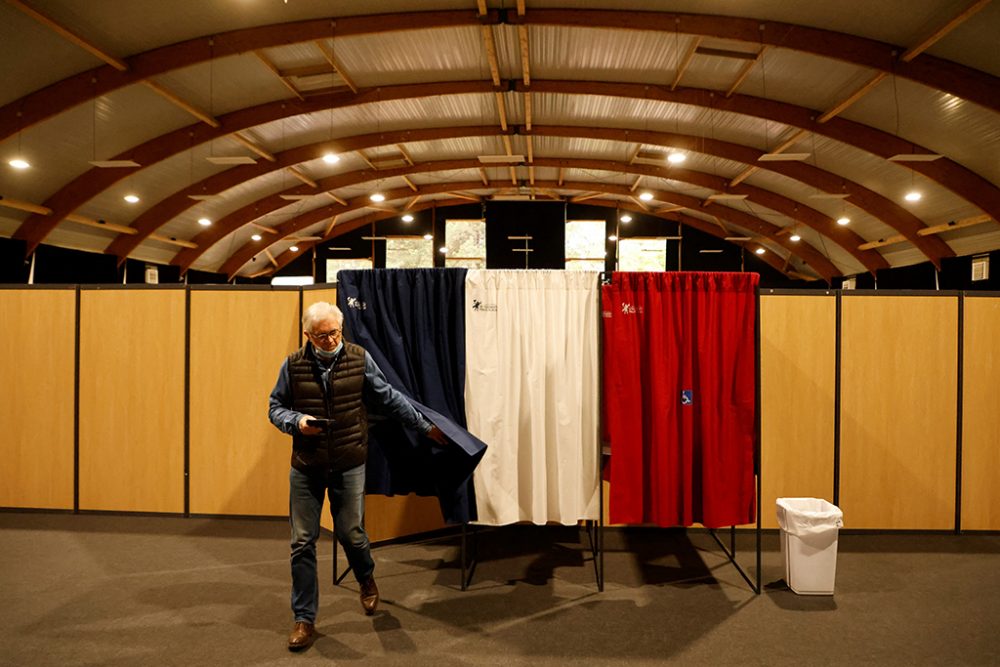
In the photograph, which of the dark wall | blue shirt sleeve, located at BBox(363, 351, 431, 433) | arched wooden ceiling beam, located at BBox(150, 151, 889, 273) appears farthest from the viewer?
arched wooden ceiling beam, located at BBox(150, 151, 889, 273)

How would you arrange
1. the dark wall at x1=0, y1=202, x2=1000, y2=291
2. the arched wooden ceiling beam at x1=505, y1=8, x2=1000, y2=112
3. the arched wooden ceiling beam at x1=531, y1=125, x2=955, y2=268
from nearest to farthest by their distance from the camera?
the arched wooden ceiling beam at x1=505, y1=8, x2=1000, y2=112
the arched wooden ceiling beam at x1=531, y1=125, x2=955, y2=268
the dark wall at x1=0, y1=202, x2=1000, y2=291

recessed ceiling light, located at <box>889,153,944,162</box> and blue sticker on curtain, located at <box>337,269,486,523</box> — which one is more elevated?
recessed ceiling light, located at <box>889,153,944,162</box>

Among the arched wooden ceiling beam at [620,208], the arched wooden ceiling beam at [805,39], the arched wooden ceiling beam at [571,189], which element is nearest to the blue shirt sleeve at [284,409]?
the arched wooden ceiling beam at [805,39]

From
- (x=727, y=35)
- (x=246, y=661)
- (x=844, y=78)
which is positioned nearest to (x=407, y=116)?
(x=727, y=35)

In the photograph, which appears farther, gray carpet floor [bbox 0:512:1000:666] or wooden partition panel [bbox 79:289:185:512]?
wooden partition panel [bbox 79:289:185:512]

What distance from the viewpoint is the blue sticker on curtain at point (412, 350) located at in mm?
3027

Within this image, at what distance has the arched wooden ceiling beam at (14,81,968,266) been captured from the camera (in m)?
8.27

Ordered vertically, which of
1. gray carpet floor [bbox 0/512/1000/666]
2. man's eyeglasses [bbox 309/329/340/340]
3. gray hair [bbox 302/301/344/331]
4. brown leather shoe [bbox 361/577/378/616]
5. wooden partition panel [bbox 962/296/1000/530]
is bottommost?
gray carpet floor [bbox 0/512/1000/666]

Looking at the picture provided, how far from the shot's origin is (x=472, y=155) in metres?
12.3

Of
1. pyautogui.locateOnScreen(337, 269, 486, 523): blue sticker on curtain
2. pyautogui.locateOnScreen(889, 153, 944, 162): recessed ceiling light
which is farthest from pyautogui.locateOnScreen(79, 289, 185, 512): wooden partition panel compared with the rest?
pyautogui.locateOnScreen(889, 153, 944, 162): recessed ceiling light

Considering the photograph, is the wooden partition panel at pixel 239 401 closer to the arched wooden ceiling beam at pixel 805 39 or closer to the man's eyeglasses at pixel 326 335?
the man's eyeglasses at pixel 326 335

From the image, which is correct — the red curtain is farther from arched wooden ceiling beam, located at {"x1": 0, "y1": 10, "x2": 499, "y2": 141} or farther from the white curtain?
arched wooden ceiling beam, located at {"x1": 0, "y1": 10, "x2": 499, "y2": 141}

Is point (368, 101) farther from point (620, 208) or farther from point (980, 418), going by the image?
point (620, 208)

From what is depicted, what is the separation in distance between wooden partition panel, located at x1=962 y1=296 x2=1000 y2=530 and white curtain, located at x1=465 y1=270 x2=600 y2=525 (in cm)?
305
